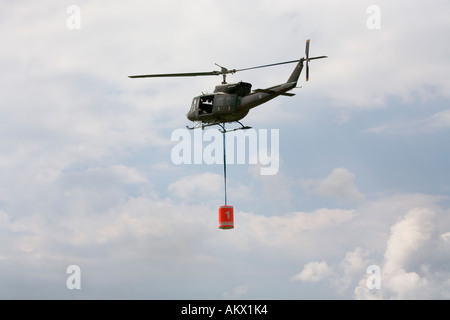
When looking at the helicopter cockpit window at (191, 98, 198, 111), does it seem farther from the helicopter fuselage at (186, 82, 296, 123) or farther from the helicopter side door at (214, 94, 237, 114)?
the helicopter side door at (214, 94, 237, 114)

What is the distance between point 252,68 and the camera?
5509 cm

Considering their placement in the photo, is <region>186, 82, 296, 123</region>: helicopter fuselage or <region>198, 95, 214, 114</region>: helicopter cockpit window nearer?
<region>186, 82, 296, 123</region>: helicopter fuselage

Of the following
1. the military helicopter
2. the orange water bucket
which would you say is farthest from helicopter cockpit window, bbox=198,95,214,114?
the orange water bucket

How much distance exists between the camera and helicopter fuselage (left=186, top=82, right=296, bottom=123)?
181 ft

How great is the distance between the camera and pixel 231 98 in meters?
56.1

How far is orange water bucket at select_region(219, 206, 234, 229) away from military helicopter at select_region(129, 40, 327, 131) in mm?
7572

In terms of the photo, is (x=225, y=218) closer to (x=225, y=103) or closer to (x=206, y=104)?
(x=225, y=103)

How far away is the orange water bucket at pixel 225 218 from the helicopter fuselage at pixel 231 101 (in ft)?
26.5

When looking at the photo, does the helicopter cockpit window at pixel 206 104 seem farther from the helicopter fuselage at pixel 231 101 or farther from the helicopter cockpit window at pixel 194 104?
the helicopter cockpit window at pixel 194 104
